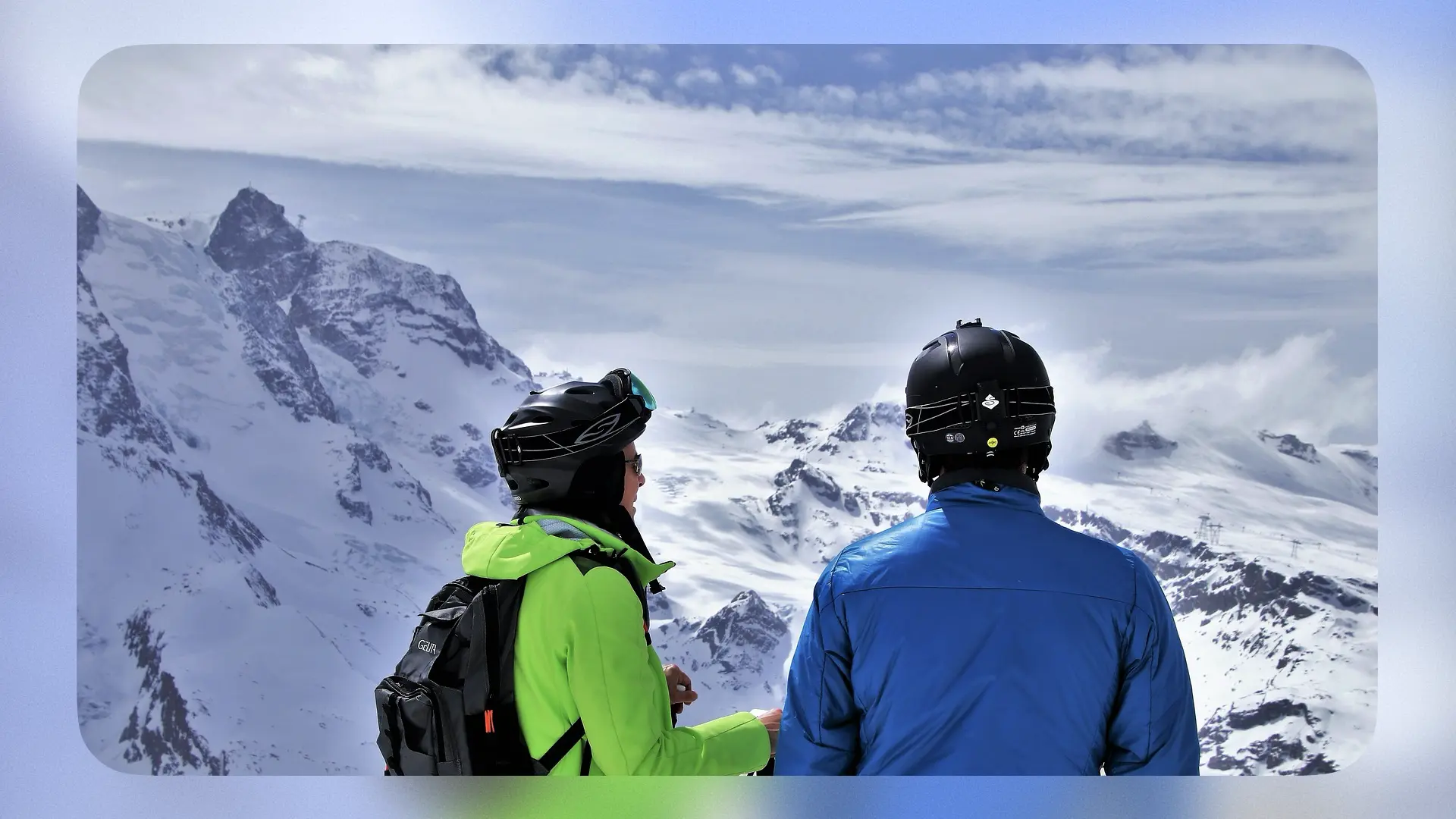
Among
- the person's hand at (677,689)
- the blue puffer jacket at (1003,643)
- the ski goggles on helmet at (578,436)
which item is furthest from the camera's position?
the person's hand at (677,689)

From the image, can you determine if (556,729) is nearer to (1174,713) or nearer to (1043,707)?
(1043,707)

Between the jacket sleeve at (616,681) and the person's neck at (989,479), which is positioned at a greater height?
the person's neck at (989,479)

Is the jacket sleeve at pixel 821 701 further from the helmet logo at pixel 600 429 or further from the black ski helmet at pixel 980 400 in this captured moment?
the helmet logo at pixel 600 429

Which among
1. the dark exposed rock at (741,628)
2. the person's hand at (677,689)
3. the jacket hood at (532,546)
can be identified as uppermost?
the jacket hood at (532,546)

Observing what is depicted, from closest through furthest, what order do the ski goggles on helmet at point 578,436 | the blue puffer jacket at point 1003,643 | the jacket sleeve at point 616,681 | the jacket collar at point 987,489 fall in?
the blue puffer jacket at point 1003,643 < the jacket collar at point 987,489 < the jacket sleeve at point 616,681 < the ski goggles on helmet at point 578,436

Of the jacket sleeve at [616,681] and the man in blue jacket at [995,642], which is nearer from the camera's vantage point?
the man in blue jacket at [995,642]

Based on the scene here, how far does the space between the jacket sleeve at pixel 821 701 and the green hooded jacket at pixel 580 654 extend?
398 millimetres

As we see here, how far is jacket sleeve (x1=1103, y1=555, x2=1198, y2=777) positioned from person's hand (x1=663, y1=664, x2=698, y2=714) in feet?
4.41

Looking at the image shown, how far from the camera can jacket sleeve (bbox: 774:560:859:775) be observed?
9.32 ft

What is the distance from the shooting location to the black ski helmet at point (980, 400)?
2.90 meters

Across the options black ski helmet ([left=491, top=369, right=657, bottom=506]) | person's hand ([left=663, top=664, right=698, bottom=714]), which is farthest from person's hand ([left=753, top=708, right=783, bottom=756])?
black ski helmet ([left=491, top=369, right=657, bottom=506])

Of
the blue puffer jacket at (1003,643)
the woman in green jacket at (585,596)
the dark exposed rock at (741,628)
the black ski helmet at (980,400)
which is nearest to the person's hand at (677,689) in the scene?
the woman in green jacket at (585,596)

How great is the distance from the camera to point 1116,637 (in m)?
2.73

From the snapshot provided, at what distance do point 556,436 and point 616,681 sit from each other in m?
0.80
